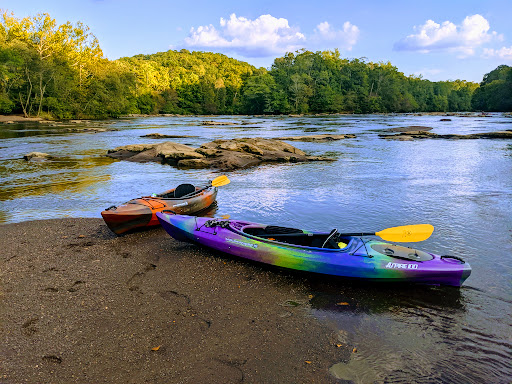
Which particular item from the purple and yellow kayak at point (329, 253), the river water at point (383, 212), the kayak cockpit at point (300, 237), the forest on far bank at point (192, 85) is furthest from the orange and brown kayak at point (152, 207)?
the forest on far bank at point (192, 85)

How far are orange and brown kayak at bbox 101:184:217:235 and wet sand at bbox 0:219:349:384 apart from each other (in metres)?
0.60

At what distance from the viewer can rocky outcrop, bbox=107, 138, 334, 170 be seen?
57.1 ft

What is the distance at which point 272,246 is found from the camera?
226 inches

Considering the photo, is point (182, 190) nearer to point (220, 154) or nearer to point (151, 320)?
point (151, 320)

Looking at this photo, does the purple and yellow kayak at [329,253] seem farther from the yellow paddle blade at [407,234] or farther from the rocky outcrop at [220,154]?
the rocky outcrop at [220,154]

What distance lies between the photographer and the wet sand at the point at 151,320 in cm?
368

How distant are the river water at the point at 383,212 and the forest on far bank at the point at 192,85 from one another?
3614 cm

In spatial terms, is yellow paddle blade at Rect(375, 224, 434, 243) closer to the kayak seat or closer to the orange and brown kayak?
the orange and brown kayak

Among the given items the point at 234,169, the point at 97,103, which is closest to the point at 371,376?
the point at 234,169

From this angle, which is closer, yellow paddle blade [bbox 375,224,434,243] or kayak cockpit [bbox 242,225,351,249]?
yellow paddle blade [bbox 375,224,434,243]

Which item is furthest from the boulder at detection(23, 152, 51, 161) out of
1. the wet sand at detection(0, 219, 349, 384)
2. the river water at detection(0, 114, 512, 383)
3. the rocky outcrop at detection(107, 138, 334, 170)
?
the wet sand at detection(0, 219, 349, 384)

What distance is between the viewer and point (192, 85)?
10181 cm

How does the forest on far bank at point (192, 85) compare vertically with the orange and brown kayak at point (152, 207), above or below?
above

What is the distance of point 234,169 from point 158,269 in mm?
10776
